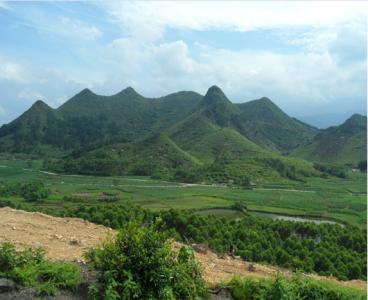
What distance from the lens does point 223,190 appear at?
82938 millimetres

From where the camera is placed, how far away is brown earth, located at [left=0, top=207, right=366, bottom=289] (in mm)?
10594

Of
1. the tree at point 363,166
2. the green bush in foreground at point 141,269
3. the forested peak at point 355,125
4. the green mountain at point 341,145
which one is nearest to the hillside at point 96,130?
the green mountain at point 341,145

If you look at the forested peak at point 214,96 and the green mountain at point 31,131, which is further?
the forested peak at point 214,96

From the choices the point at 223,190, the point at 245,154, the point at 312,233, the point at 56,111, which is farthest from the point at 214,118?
the point at 312,233

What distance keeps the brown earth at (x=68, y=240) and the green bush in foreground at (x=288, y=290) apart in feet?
1.64

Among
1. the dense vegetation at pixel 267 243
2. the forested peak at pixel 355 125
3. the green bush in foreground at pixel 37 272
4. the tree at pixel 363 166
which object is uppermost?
the forested peak at pixel 355 125

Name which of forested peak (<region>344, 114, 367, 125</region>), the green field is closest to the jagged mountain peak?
the green field

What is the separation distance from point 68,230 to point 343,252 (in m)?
22.1

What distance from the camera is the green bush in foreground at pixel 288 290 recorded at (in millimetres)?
9586

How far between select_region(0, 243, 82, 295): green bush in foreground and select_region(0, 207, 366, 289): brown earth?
90 centimetres

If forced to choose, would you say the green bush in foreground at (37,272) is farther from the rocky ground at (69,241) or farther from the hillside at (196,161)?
the hillside at (196,161)

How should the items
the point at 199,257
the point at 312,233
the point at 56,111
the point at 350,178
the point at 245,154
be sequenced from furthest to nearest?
1. the point at 56,111
2. the point at 245,154
3. the point at 350,178
4. the point at 312,233
5. the point at 199,257

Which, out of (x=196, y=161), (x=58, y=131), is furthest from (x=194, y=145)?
(x=58, y=131)

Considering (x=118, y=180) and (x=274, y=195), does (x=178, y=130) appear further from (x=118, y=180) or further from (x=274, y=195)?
(x=274, y=195)
